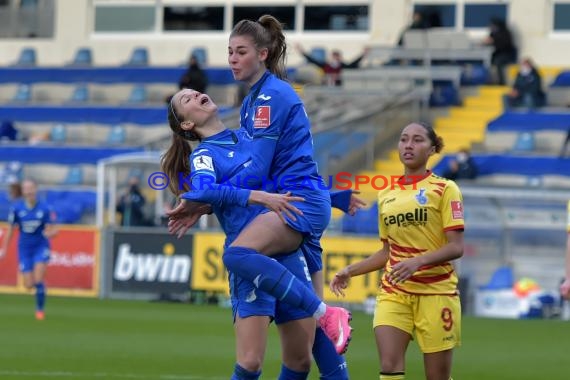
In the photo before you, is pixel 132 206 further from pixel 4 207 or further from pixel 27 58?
pixel 27 58

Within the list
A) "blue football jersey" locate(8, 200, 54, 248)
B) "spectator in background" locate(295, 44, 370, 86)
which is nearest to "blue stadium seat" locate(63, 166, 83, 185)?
"spectator in background" locate(295, 44, 370, 86)

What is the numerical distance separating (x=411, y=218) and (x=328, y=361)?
1.44 m

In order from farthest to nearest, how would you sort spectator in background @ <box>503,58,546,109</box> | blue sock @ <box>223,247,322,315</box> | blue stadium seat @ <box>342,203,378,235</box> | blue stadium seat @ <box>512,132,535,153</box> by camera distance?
spectator in background @ <box>503,58,546,109</box> < blue stadium seat @ <box>512,132,535,153</box> < blue stadium seat @ <box>342,203,378,235</box> < blue sock @ <box>223,247,322,315</box>

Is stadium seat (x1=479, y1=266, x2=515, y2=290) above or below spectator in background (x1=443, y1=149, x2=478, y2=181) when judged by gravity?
below

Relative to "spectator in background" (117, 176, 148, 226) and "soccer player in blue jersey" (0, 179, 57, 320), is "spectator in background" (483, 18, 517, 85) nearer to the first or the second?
"spectator in background" (117, 176, 148, 226)

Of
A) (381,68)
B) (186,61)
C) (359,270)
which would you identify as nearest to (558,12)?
(381,68)

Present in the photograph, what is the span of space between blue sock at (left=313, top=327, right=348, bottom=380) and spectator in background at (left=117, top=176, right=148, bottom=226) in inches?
653

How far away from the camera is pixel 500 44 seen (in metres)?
30.0

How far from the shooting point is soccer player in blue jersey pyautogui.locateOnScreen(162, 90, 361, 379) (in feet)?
24.4

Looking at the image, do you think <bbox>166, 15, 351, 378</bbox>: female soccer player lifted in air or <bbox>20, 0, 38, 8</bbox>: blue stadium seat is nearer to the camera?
<bbox>166, 15, 351, 378</bbox>: female soccer player lifted in air

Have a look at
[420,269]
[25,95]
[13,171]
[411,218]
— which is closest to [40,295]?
[13,171]

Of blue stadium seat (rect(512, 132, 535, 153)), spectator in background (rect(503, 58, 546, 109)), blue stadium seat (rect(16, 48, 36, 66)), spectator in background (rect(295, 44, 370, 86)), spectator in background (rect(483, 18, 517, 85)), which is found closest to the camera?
blue stadium seat (rect(512, 132, 535, 153))

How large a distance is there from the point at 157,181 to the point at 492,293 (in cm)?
584

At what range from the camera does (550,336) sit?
18.1 metres
